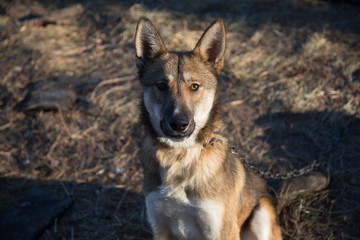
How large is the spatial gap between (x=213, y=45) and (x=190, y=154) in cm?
110

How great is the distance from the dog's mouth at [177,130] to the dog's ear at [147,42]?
29.7 inches

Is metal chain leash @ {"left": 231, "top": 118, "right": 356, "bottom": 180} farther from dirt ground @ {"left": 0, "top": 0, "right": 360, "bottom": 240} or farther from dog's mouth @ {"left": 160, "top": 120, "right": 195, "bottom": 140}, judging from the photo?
dog's mouth @ {"left": 160, "top": 120, "right": 195, "bottom": 140}

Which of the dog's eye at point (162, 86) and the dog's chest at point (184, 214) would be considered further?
the dog's eye at point (162, 86)

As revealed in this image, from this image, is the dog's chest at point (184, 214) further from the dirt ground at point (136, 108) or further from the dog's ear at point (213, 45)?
the dog's ear at point (213, 45)

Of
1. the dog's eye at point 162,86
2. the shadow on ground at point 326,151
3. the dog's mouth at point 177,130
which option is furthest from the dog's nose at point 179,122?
the shadow on ground at point 326,151

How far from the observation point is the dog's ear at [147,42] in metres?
2.58

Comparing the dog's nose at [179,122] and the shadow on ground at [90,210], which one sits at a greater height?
the dog's nose at [179,122]

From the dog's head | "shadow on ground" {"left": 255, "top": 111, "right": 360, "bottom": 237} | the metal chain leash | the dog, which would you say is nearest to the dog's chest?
the dog

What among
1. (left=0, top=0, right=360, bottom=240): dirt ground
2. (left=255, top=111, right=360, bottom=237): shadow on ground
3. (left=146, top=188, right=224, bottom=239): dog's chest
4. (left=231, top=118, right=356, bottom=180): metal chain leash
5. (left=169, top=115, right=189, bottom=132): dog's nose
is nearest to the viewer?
(left=169, top=115, right=189, bottom=132): dog's nose

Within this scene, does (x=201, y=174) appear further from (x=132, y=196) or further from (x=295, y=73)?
(x=295, y=73)

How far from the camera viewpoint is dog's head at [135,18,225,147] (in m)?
2.51

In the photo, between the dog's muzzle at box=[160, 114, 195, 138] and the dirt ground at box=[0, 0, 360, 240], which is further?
the dirt ground at box=[0, 0, 360, 240]

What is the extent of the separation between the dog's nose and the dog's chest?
590 millimetres

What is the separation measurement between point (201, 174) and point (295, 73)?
3669mm
